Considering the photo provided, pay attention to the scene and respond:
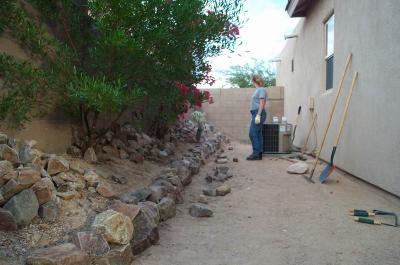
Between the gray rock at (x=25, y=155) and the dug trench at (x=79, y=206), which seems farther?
the gray rock at (x=25, y=155)

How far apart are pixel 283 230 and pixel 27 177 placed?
2.14m

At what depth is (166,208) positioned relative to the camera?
352 cm

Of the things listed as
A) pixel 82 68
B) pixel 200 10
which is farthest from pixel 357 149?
pixel 82 68

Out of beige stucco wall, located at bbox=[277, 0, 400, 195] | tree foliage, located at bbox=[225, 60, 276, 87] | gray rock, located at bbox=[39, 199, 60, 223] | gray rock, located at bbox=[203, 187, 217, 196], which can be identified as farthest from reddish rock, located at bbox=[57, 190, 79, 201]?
Answer: tree foliage, located at bbox=[225, 60, 276, 87]

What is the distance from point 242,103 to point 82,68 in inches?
353

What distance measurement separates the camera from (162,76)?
4102mm

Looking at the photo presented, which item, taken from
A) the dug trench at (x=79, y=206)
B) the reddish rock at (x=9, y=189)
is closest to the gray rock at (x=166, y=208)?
the dug trench at (x=79, y=206)

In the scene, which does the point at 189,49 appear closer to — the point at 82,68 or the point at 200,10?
the point at 200,10

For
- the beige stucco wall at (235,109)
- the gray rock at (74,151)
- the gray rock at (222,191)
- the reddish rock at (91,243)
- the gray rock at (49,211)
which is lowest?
the gray rock at (222,191)

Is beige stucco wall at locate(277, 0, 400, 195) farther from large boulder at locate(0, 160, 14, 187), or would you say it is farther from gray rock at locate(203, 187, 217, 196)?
large boulder at locate(0, 160, 14, 187)

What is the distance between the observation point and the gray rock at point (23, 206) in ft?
7.50

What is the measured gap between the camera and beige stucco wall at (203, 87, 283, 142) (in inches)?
Answer: 485

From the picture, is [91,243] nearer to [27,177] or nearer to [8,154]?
[27,177]

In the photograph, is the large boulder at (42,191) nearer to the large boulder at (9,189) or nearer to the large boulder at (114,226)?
the large boulder at (9,189)
